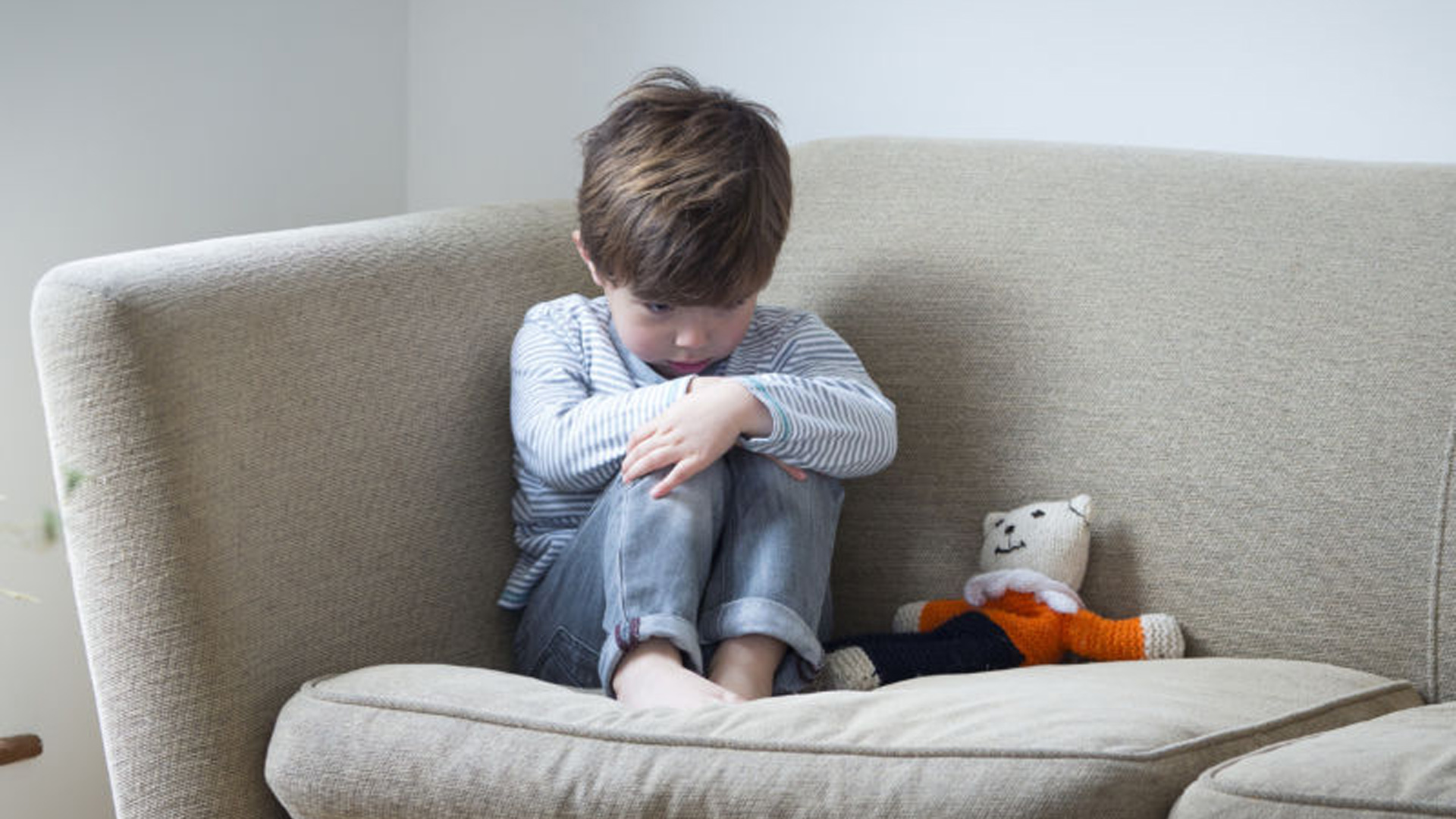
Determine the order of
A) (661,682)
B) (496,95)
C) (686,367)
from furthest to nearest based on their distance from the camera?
(496,95), (686,367), (661,682)

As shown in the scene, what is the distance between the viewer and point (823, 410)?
1368mm

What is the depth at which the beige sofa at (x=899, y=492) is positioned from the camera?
1.00 meters

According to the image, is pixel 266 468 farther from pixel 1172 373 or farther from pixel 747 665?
pixel 1172 373

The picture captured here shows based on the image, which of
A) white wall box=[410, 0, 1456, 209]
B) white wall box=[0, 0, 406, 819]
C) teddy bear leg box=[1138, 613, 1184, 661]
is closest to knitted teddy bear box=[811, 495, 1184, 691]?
teddy bear leg box=[1138, 613, 1184, 661]

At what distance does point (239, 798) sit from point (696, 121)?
67 cm

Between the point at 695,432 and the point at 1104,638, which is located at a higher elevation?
the point at 695,432

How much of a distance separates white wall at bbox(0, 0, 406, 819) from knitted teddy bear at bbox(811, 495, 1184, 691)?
33.6 inches

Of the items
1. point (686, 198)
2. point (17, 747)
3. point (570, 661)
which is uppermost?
point (686, 198)

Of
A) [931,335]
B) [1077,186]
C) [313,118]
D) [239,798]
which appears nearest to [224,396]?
[239,798]

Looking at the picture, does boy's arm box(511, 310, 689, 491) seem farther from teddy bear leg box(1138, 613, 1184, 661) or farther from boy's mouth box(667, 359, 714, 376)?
teddy bear leg box(1138, 613, 1184, 661)

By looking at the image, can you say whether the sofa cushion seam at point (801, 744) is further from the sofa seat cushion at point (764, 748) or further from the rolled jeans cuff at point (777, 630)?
the rolled jeans cuff at point (777, 630)

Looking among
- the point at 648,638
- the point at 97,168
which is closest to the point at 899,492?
the point at 648,638

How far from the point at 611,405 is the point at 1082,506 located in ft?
1.39

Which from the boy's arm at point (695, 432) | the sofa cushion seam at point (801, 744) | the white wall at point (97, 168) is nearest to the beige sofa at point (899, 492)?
the sofa cushion seam at point (801, 744)
